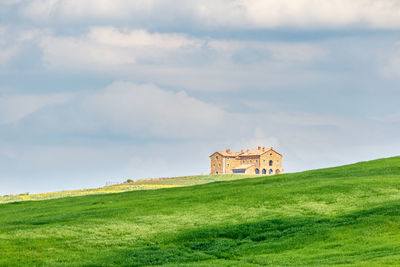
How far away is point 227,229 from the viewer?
41.5 m

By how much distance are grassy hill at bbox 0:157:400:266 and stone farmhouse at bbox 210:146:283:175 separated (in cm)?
12139

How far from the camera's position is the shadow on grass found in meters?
36.2

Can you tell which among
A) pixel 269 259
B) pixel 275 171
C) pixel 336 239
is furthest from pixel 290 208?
pixel 275 171

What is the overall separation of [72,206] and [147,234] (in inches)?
747

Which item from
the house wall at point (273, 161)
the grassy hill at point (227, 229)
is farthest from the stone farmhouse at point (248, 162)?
the grassy hill at point (227, 229)

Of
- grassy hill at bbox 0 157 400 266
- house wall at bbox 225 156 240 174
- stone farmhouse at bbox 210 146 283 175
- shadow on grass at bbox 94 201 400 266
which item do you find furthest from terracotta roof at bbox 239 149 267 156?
shadow on grass at bbox 94 201 400 266

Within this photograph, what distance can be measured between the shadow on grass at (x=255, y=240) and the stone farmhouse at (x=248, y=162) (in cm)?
13615

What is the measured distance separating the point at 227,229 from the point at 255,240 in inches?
107

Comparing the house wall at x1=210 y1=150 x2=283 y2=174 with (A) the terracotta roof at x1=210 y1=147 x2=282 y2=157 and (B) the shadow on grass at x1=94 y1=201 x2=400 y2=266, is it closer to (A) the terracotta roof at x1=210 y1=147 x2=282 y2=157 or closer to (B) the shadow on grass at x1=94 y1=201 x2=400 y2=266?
(A) the terracotta roof at x1=210 y1=147 x2=282 y2=157

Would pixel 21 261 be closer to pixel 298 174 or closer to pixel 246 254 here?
pixel 246 254

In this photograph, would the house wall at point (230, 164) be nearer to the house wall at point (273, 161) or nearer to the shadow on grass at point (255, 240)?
the house wall at point (273, 161)

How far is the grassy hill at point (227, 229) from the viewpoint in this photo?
35188mm

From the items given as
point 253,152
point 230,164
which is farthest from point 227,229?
point 253,152

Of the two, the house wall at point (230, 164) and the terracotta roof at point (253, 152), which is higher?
the terracotta roof at point (253, 152)
